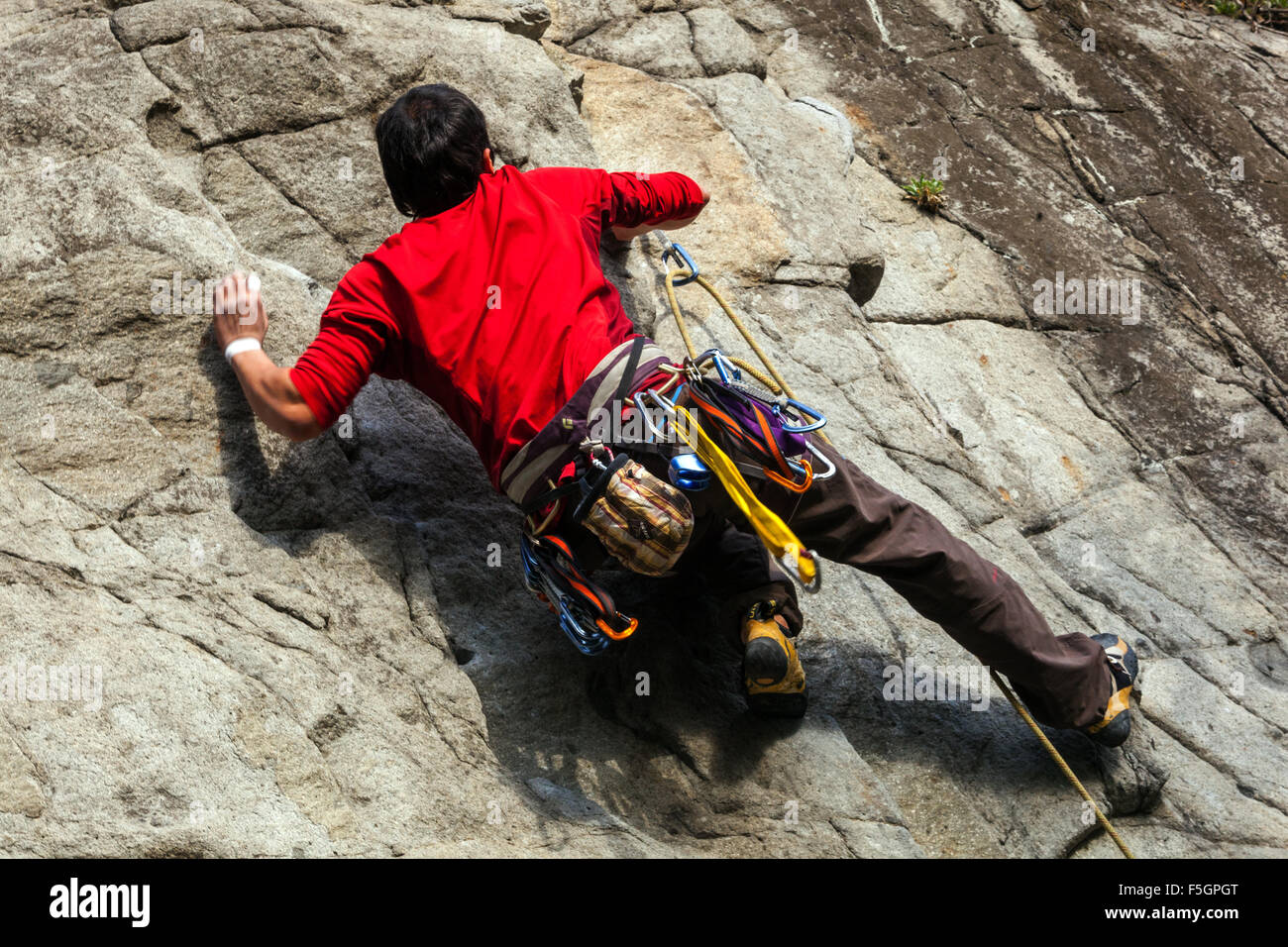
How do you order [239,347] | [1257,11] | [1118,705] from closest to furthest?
[239,347] → [1118,705] → [1257,11]

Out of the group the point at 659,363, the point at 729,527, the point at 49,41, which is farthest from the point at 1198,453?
the point at 49,41

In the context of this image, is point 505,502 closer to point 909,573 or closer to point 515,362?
point 515,362

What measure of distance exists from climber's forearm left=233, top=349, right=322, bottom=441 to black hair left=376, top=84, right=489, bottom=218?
2.27 ft

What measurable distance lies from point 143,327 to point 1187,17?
7.91 metres

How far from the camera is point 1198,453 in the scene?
6.23m

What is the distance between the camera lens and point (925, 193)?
275 inches

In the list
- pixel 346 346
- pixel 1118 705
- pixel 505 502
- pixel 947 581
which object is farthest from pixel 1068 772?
pixel 346 346

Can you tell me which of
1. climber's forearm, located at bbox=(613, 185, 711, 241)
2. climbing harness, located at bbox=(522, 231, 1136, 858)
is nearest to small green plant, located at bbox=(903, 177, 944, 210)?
climber's forearm, located at bbox=(613, 185, 711, 241)

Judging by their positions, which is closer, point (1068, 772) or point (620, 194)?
point (1068, 772)

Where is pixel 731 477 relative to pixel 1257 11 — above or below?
below

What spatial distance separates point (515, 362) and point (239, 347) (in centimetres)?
92

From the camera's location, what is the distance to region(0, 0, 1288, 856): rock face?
3273 mm

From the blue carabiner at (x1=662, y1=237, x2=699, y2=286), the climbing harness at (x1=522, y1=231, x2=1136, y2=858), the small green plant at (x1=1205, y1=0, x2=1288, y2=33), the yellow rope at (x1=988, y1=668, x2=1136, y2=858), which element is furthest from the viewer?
the small green plant at (x1=1205, y1=0, x2=1288, y2=33)

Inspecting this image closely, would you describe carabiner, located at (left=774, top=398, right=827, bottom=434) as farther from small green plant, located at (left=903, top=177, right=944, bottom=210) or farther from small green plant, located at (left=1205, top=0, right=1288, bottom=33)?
small green plant, located at (left=1205, top=0, right=1288, bottom=33)
